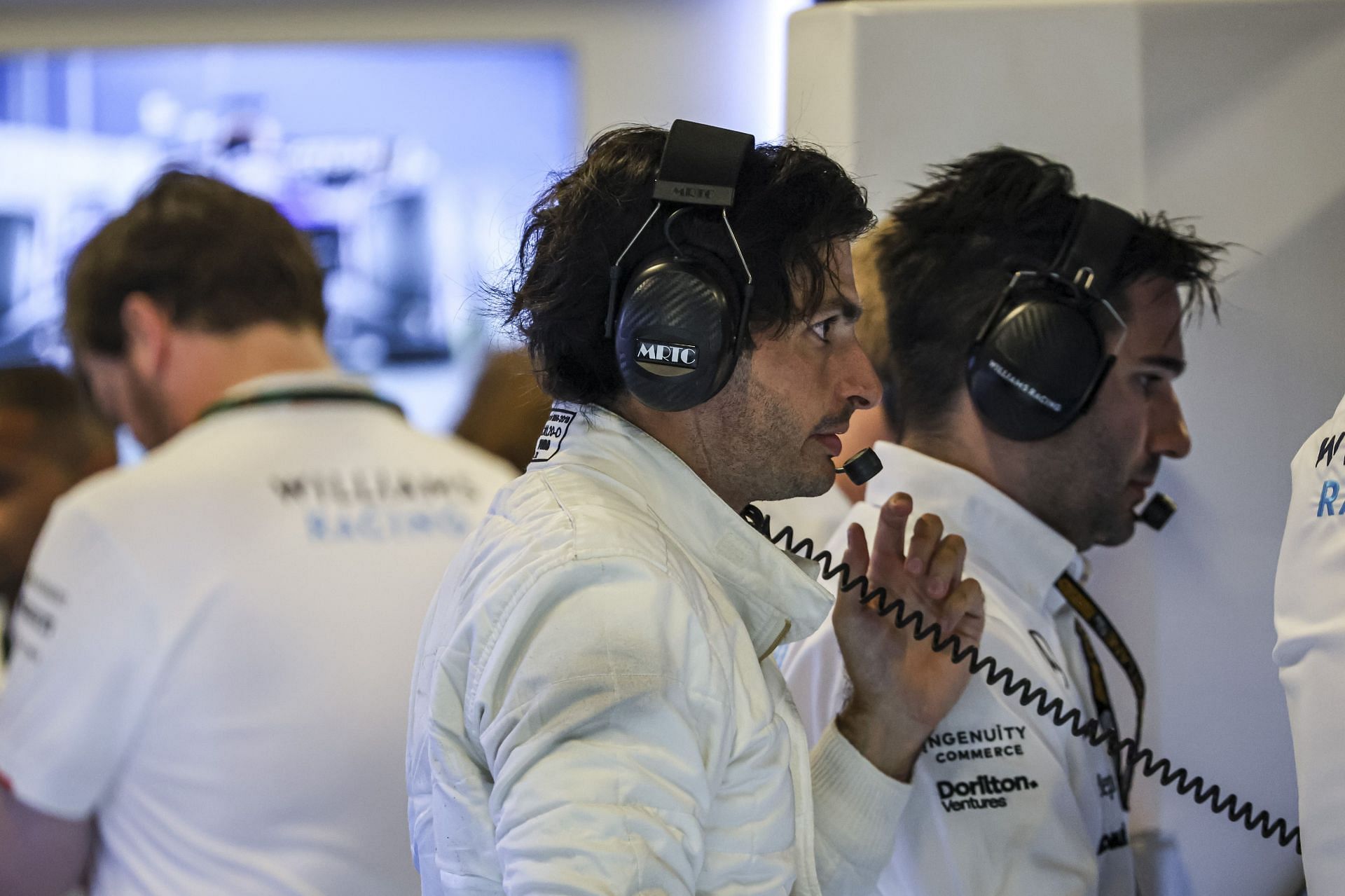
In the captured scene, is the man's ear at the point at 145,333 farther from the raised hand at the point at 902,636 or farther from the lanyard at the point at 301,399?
the raised hand at the point at 902,636

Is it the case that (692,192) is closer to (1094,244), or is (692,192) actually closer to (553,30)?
(1094,244)

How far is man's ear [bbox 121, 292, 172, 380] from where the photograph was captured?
199 centimetres

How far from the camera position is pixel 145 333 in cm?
200

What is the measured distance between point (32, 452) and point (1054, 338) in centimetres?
198

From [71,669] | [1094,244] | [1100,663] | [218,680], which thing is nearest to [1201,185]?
Answer: [1094,244]

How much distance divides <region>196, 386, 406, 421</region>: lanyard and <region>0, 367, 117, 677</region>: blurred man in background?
2.35 ft

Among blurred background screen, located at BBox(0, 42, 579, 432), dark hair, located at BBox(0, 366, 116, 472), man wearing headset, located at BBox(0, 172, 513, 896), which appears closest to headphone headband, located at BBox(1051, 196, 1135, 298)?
man wearing headset, located at BBox(0, 172, 513, 896)

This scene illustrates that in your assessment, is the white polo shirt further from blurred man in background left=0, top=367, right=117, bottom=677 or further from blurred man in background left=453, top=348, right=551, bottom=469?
blurred man in background left=0, top=367, right=117, bottom=677

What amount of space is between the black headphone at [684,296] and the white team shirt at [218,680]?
2.63 ft

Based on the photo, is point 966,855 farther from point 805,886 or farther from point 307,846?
point 307,846

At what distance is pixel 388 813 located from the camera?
69.2 inches

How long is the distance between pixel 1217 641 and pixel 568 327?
2.85 feet

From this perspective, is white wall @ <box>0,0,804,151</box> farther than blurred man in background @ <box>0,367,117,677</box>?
Yes

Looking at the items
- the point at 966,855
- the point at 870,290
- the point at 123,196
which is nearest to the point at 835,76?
the point at 870,290
